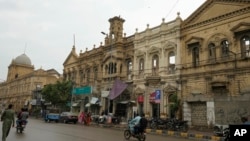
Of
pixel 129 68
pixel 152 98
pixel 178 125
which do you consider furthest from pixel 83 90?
pixel 178 125

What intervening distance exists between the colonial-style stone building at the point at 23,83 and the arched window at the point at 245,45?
50162 mm

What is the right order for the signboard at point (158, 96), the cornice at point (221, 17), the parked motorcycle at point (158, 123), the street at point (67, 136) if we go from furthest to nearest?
the signboard at point (158, 96) < the parked motorcycle at point (158, 123) < the cornice at point (221, 17) < the street at point (67, 136)

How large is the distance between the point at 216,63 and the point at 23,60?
7975 cm

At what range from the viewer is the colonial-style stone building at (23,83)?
71250 millimetres

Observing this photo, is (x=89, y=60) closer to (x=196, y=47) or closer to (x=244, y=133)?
(x=196, y=47)

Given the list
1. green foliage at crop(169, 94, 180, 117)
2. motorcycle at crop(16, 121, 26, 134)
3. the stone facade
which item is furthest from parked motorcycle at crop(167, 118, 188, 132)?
motorcycle at crop(16, 121, 26, 134)

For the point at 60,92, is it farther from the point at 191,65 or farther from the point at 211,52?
the point at 211,52

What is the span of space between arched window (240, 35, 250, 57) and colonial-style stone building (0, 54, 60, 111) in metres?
50.2

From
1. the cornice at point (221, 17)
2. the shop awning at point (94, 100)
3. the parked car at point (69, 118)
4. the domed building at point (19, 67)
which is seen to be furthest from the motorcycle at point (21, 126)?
the domed building at point (19, 67)

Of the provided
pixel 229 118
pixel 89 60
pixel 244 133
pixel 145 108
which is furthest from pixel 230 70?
pixel 89 60

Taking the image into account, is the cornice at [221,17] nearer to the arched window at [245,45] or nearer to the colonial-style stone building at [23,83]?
the arched window at [245,45]

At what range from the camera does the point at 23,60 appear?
9150 cm

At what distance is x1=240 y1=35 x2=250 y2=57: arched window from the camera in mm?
22531

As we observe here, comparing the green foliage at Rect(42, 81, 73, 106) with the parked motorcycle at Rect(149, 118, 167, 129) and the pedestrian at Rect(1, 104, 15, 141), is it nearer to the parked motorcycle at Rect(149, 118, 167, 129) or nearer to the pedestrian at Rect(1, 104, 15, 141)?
the parked motorcycle at Rect(149, 118, 167, 129)
